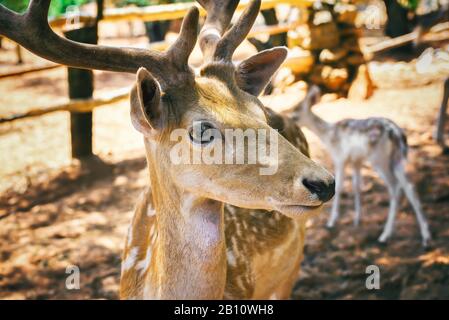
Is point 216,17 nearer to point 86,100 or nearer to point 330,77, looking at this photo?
point 86,100

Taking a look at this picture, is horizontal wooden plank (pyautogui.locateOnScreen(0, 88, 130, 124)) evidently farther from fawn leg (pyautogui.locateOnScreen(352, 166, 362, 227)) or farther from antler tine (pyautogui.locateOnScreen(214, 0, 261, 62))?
antler tine (pyautogui.locateOnScreen(214, 0, 261, 62))

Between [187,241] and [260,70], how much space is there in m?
0.96

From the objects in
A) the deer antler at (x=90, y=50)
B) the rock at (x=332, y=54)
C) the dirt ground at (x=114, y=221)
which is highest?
the deer antler at (x=90, y=50)

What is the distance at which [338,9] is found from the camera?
30.8ft

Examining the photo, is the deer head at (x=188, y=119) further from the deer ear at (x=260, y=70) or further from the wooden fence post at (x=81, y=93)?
the wooden fence post at (x=81, y=93)

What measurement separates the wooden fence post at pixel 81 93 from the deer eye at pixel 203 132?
14.1 ft

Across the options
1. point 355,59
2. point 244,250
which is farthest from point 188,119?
point 355,59

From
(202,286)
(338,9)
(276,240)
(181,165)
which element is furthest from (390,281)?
(338,9)

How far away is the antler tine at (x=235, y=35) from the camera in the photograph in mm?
2705

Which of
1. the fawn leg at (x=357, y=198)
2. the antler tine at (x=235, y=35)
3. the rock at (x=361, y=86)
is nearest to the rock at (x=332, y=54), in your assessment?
the rock at (x=361, y=86)

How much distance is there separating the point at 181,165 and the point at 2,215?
361 centimetres

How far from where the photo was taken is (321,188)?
2.21 m

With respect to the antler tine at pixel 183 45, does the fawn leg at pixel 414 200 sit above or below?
below

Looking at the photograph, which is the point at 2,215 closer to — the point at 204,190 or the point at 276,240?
the point at 276,240
